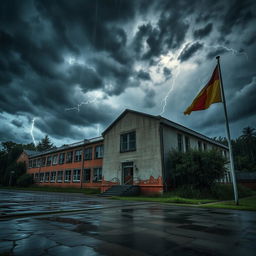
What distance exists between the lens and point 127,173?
2166 centimetres

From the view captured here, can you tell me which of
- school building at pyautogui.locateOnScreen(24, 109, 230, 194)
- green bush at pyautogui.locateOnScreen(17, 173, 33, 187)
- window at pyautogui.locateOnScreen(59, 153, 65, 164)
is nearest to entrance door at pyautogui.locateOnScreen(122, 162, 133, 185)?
school building at pyautogui.locateOnScreen(24, 109, 230, 194)

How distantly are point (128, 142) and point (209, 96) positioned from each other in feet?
38.6

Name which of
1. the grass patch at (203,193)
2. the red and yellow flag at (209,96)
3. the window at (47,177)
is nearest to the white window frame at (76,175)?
the window at (47,177)

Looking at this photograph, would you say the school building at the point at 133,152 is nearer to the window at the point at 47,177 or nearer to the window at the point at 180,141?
the window at the point at 180,141

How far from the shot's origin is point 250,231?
4.62 meters

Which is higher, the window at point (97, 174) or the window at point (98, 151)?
the window at point (98, 151)

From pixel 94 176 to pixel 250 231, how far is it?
2492cm

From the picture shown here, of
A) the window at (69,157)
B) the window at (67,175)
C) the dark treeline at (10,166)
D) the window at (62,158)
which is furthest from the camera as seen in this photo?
the dark treeline at (10,166)

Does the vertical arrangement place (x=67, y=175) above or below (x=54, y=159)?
below

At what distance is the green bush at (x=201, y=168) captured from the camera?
15.9 m

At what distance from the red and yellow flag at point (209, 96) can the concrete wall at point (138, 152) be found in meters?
7.03

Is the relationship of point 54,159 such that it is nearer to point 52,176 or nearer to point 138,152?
point 52,176

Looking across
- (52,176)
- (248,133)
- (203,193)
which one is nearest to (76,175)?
(52,176)

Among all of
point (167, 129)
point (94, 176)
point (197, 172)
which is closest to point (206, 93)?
point (197, 172)
